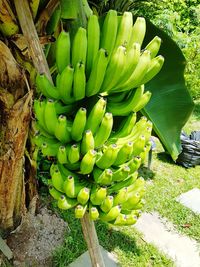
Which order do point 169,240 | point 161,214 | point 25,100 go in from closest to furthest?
point 25,100 → point 169,240 → point 161,214

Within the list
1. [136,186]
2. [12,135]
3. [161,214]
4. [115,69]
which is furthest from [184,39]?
[115,69]

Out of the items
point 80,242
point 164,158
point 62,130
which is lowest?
point 164,158

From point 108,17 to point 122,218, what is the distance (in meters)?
0.52

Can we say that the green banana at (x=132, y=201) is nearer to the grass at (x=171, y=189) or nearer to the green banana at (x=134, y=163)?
the green banana at (x=134, y=163)

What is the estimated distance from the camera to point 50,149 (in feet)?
2.98

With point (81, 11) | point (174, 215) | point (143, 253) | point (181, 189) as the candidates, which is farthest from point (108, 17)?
point (181, 189)

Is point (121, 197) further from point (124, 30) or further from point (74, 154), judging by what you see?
point (124, 30)

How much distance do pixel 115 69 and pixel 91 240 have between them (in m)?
0.42

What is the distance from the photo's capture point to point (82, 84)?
835mm

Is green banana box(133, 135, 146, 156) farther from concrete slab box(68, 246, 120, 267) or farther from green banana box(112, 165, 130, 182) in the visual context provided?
concrete slab box(68, 246, 120, 267)

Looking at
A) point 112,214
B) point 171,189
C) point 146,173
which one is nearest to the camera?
point 112,214

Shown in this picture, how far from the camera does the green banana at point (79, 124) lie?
2.72 ft

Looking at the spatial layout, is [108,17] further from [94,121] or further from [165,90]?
[165,90]

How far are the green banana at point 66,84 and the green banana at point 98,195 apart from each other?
23 cm
